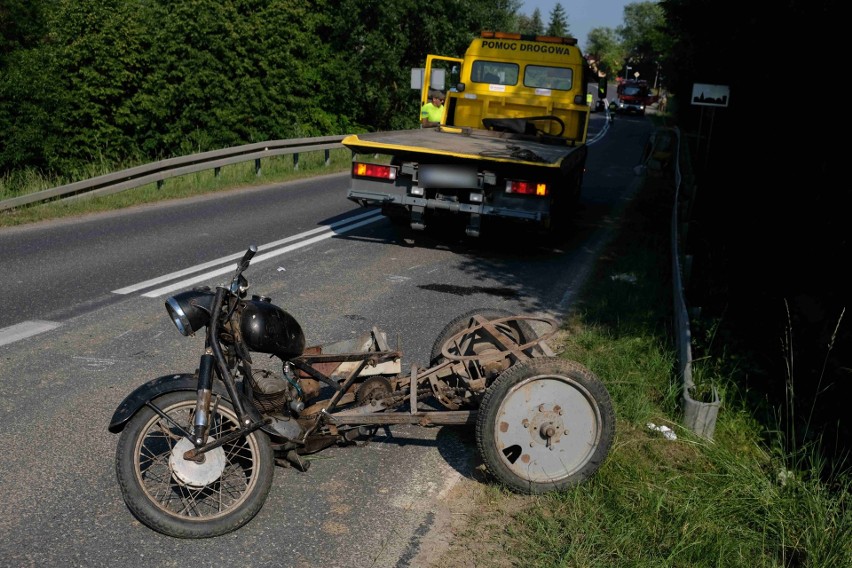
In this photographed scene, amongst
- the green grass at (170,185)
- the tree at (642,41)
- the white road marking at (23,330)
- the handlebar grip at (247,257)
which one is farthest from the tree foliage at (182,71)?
the tree at (642,41)

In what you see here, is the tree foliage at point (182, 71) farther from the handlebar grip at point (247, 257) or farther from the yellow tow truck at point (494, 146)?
the handlebar grip at point (247, 257)

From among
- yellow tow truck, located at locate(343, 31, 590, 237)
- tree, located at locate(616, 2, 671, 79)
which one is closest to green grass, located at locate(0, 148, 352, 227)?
yellow tow truck, located at locate(343, 31, 590, 237)

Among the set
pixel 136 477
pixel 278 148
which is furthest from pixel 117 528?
pixel 278 148

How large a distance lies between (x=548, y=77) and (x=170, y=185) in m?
7.47

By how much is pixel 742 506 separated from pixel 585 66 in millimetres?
10387

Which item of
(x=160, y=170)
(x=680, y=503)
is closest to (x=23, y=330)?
→ (x=680, y=503)

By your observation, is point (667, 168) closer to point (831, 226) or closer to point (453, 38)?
point (453, 38)

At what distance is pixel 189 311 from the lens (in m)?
3.75

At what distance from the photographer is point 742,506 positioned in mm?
4047

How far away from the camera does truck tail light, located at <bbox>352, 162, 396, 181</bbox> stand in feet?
33.9

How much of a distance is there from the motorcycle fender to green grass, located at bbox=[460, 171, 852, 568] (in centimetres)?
137

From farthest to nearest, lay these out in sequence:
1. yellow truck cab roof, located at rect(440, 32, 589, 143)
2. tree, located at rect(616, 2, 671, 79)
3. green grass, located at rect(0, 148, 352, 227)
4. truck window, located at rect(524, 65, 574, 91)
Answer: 1. tree, located at rect(616, 2, 671, 79)
2. truck window, located at rect(524, 65, 574, 91)
3. yellow truck cab roof, located at rect(440, 32, 589, 143)
4. green grass, located at rect(0, 148, 352, 227)

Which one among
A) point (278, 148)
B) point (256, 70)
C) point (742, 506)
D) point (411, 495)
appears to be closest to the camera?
point (742, 506)

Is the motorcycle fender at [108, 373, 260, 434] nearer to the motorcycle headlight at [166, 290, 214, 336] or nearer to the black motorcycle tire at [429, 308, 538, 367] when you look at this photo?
the motorcycle headlight at [166, 290, 214, 336]
